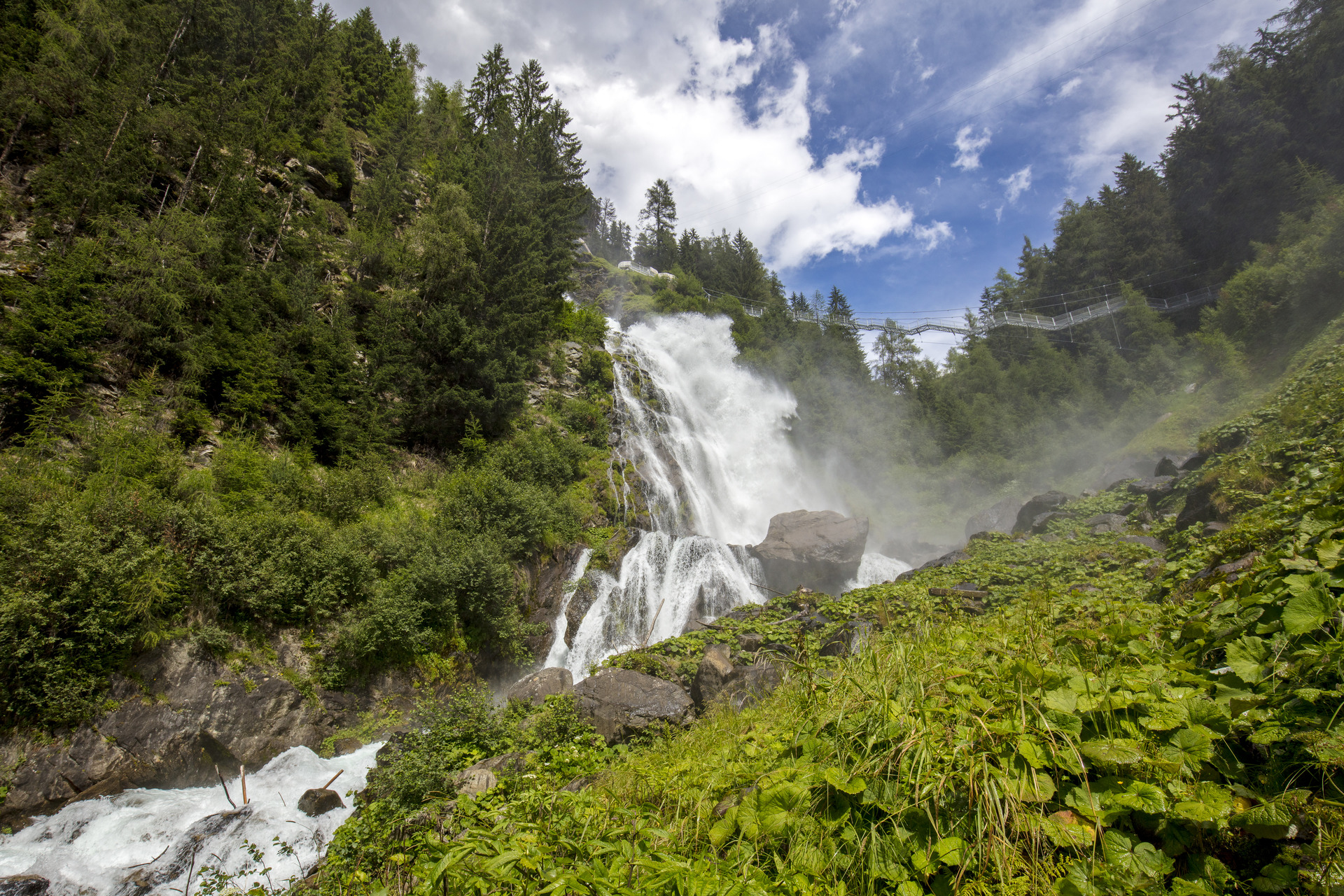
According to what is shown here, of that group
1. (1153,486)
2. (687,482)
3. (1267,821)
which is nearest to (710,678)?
(1267,821)

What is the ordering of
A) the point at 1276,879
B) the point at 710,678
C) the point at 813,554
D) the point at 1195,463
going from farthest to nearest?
the point at 813,554
the point at 1195,463
the point at 710,678
the point at 1276,879

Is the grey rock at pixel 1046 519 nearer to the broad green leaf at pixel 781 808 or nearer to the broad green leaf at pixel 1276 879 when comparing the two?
the broad green leaf at pixel 1276 879

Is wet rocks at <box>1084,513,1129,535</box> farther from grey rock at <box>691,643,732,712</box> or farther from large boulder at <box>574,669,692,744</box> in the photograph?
large boulder at <box>574,669,692,744</box>

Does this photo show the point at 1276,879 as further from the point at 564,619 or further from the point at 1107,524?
the point at 1107,524

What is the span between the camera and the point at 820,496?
27.3m

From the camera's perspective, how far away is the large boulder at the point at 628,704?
6676 millimetres

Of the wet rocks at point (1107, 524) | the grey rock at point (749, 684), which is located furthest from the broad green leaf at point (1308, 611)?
the wet rocks at point (1107, 524)

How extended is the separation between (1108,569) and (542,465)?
1384 centimetres

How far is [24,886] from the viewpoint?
536 centimetres

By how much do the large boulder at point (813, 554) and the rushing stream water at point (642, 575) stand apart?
2.05 feet

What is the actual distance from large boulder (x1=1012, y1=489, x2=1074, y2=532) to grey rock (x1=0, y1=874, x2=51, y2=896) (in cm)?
2222

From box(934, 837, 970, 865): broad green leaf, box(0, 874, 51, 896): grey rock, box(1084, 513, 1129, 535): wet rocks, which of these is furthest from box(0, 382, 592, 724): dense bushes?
box(1084, 513, 1129, 535): wet rocks

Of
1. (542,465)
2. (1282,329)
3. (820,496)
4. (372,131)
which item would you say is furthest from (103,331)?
(1282,329)

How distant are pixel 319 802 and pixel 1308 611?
9.92 m
